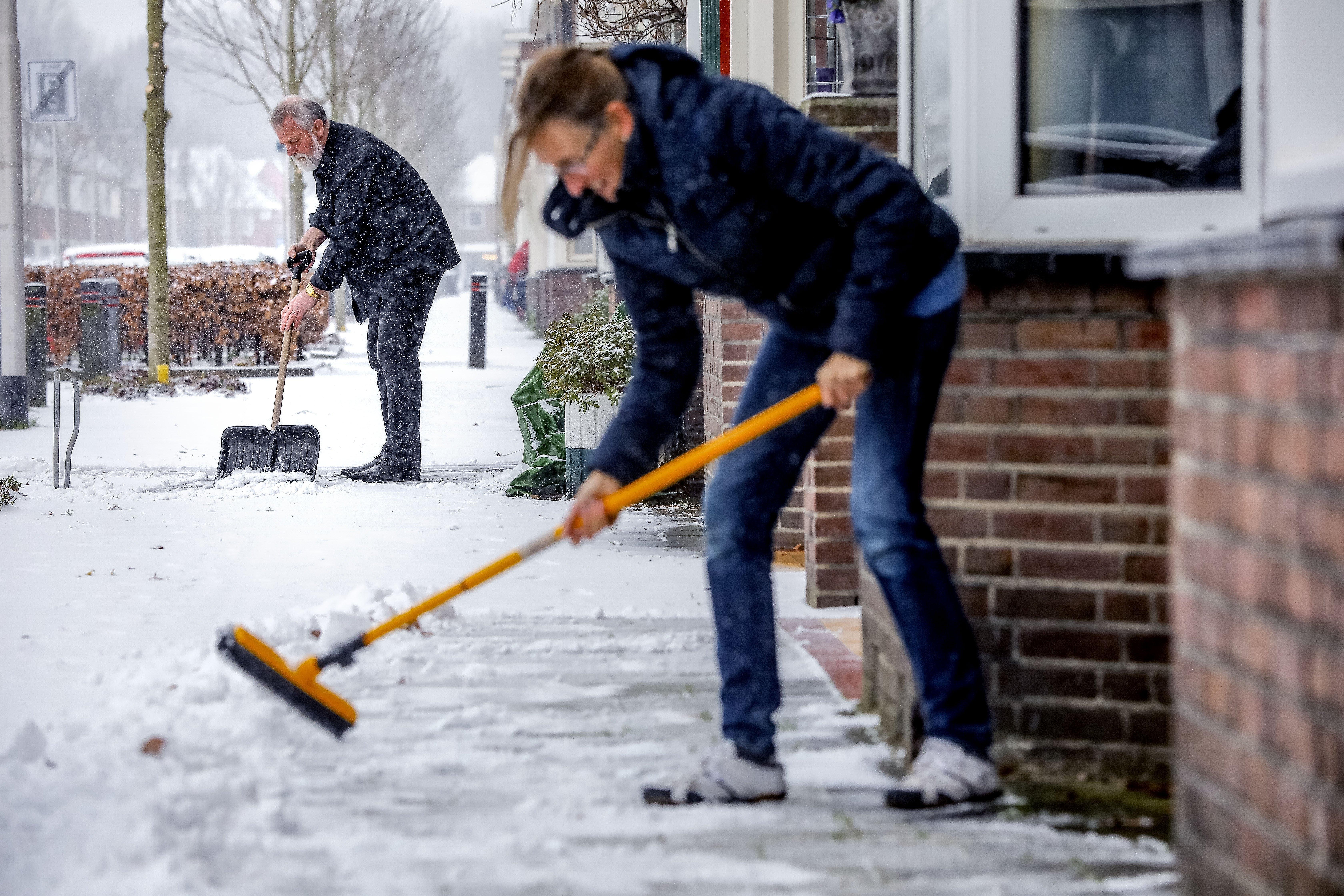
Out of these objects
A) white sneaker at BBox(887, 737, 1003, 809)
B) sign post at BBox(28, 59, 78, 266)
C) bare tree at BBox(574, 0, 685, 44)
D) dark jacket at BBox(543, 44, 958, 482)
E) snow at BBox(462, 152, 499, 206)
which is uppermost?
snow at BBox(462, 152, 499, 206)

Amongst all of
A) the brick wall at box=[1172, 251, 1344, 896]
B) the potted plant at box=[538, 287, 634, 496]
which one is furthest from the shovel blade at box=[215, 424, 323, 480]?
the brick wall at box=[1172, 251, 1344, 896]

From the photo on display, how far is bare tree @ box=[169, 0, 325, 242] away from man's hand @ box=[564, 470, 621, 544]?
20.2 metres

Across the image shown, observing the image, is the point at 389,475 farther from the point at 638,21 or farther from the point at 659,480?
the point at 659,480

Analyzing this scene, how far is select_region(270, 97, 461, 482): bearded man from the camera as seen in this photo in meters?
7.72

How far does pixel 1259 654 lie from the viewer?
6.21 ft

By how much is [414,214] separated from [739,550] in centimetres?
537

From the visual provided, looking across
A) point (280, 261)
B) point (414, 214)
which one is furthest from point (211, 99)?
point (414, 214)

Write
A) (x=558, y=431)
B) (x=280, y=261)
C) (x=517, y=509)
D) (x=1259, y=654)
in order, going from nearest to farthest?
(x=1259, y=654)
(x=517, y=509)
(x=558, y=431)
(x=280, y=261)

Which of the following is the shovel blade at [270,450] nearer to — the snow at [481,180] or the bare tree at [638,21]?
the bare tree at [638,21]

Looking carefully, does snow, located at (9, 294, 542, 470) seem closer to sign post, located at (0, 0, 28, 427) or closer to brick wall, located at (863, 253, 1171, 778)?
sign post, located at (0, 0, 28, 427)

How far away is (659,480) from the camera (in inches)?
114

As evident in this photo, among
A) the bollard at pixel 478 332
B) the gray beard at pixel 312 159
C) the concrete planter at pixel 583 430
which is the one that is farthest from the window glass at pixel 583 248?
the concrete planter at pixel 583 430

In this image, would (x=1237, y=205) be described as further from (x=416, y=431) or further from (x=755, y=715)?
(x=416, y=431)

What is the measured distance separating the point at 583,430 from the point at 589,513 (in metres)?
4.09
